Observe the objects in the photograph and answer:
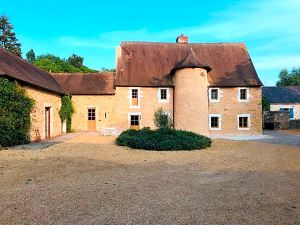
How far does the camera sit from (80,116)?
2373 centimetres

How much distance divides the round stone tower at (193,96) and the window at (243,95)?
331cm

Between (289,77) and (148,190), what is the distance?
2536 inches

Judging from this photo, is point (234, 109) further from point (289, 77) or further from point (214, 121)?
point (289, 77)

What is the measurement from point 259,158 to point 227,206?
20.1 ft

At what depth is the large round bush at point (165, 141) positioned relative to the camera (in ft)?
41.2

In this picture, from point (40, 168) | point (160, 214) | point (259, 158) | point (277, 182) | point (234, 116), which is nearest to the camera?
point (160, 214)

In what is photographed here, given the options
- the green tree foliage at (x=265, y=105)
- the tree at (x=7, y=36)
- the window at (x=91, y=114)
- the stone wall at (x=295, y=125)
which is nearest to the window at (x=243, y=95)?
the stone wall at (x=295, y=125)

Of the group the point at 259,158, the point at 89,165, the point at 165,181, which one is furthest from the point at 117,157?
the point at 259,158

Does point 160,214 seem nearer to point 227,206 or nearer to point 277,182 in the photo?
point 227,206

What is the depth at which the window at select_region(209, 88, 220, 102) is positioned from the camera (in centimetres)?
2241

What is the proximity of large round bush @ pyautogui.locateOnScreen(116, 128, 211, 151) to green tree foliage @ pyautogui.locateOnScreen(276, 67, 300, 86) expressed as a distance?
5388cm

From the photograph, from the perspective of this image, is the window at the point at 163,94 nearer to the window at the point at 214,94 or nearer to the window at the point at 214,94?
the window at the point at 214,94

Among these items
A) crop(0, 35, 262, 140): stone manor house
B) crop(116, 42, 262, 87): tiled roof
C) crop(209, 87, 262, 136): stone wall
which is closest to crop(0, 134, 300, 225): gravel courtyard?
crop(0, 35, 262, 140): stone manor house

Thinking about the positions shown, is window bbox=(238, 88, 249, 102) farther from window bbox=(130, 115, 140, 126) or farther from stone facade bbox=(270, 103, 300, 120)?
stone facade bbox=(270, 103, 300, 120)
